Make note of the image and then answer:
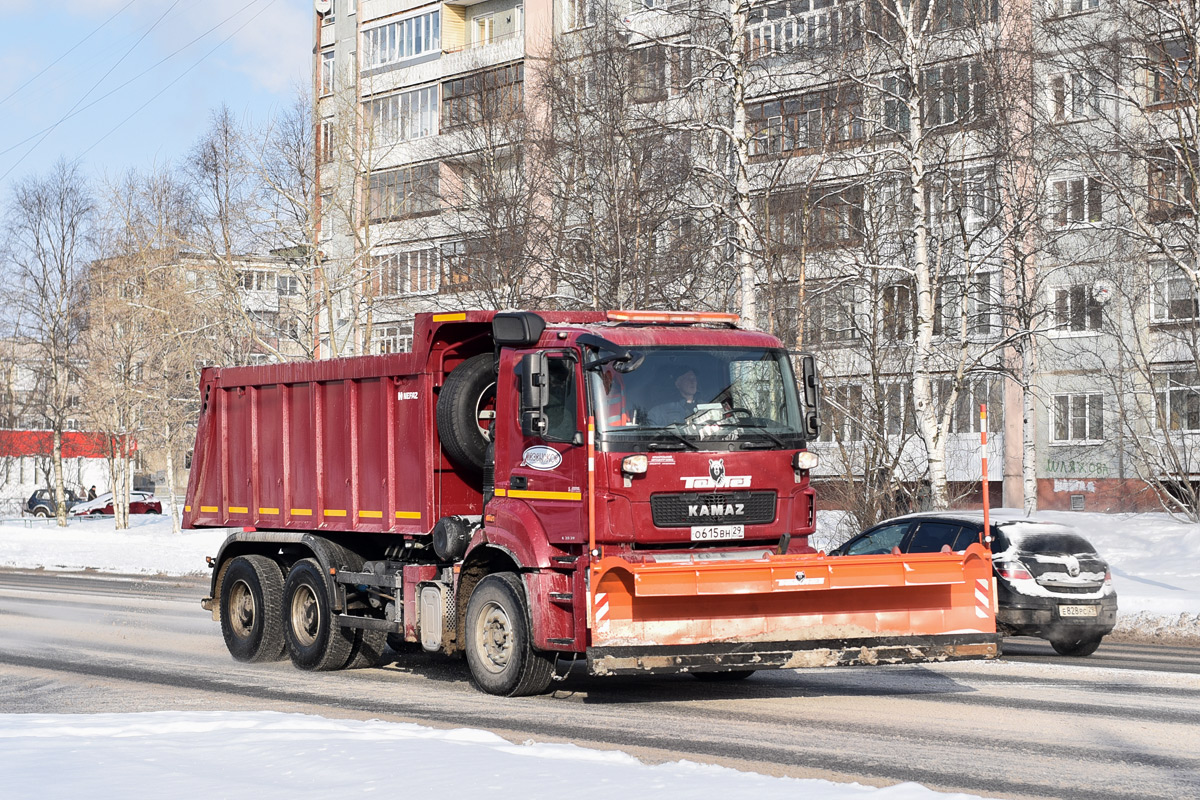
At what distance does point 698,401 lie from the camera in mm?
11586

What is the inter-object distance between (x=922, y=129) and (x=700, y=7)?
4.80 meters

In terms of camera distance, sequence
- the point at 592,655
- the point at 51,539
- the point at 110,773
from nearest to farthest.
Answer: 1. the point at 110,773
2. the point at 592,655
3. the point at 51,539

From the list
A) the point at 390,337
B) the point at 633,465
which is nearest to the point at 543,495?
the point at 633,465

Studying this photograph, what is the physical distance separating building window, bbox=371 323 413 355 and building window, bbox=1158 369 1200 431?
22623 millimetres

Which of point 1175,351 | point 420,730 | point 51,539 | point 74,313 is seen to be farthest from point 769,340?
point 74,313

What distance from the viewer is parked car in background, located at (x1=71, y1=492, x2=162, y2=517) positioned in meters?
73.1

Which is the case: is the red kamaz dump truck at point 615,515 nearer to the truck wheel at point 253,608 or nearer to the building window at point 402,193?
the truck wheel at point 253,608

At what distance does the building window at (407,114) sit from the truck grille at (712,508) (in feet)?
141

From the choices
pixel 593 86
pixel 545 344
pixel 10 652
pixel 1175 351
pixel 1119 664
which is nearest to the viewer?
pixel 545 344

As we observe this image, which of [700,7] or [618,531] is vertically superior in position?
[700,7]

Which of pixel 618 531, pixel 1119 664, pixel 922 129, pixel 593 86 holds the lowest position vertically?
pixel 1119 664

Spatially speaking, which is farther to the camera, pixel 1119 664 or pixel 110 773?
pixel 1119 664

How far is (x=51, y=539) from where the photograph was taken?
46688mm

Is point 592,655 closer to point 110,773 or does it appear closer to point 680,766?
point 680,766
